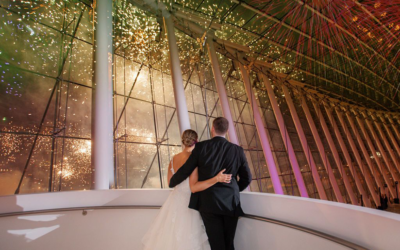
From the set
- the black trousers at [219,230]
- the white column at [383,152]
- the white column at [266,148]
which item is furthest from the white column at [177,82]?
the white column at [383,152]

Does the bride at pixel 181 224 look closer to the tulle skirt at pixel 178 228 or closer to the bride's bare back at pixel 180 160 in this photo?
the tulle skirt at pixel 178 228

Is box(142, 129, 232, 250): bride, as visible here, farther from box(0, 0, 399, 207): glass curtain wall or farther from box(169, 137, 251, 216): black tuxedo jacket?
box(0, 0, 399, 207): glass curtain wall

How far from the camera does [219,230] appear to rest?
5.18ft

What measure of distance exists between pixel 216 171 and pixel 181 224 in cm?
63

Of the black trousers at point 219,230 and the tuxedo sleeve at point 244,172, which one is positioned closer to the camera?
the black trousers at point 219,230

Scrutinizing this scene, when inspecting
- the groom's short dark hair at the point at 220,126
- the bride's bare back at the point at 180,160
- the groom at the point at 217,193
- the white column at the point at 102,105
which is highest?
the white column at the point at 102,105

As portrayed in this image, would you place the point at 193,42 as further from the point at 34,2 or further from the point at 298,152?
the point at 298,152

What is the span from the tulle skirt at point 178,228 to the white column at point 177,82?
4497 millimetres

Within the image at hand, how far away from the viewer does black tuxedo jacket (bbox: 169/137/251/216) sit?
156 centimetres

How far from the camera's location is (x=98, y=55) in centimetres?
439

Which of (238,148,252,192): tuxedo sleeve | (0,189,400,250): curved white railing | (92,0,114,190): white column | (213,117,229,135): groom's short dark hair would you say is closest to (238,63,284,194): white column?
(92,0,114,190): white column

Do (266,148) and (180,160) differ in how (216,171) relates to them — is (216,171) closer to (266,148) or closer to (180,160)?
(180,160)

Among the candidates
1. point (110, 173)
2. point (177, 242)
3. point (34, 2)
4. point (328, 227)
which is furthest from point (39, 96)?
point (328, 227)

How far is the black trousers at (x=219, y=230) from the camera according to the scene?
1.56 m
